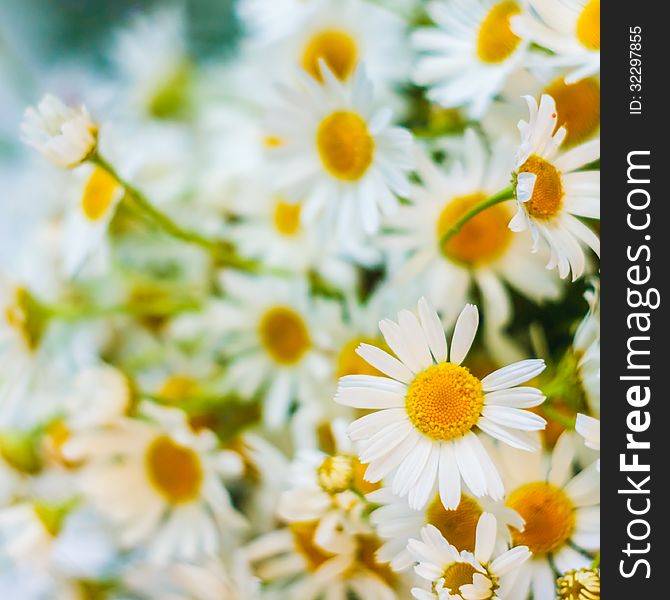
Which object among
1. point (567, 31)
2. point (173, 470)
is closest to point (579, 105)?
point (567, 31)

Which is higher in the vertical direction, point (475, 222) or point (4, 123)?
point (4, 123)

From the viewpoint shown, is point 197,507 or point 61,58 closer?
point 197,507

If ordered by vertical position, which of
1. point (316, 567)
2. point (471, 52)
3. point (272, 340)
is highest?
point (471, 52)

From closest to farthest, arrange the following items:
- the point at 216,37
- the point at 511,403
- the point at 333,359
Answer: the point at 511,403 < the point at 333,359 < the point at 216,37

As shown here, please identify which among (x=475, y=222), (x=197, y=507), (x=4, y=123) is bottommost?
(x=197, y=507)

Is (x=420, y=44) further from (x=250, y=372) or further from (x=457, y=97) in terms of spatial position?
(x=250, y=372)

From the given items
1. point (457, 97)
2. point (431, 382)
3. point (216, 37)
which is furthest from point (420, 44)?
point (216, 37)

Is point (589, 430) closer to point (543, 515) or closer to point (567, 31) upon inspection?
point (543, 515)

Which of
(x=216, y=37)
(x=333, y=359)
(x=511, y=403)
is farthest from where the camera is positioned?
(x=216, y=37)
